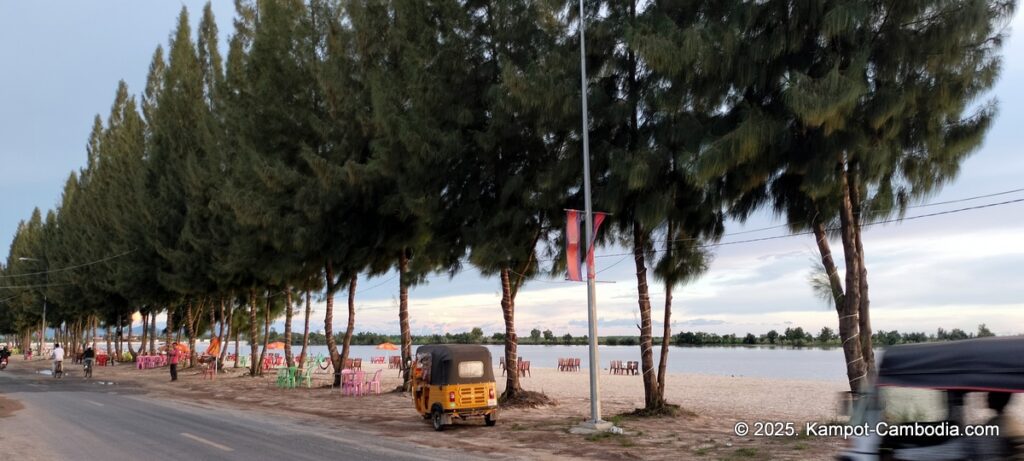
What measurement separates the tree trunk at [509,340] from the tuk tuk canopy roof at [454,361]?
421cm

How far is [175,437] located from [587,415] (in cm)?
986

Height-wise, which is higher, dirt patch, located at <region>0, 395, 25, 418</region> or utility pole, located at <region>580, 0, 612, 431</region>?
utility pole, located at <region>580, 0, 612, 431</region>

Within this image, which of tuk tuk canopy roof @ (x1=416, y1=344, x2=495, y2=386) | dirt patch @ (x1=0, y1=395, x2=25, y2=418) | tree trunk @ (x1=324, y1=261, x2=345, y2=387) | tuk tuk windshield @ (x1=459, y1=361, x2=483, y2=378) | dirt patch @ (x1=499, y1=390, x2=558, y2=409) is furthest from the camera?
tree trunk @ (x1=324, y1=261, x2=345, y2=387)

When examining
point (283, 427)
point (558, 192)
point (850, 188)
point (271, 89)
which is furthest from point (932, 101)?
point (271, 89)

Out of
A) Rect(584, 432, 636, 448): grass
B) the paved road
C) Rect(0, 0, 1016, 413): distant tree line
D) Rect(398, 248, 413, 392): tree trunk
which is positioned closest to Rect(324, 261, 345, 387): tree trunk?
Rect(0, 0, 1016, 413): distant tree line

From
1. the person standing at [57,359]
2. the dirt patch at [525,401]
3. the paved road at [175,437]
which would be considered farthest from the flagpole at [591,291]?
the person standing at [57,359]

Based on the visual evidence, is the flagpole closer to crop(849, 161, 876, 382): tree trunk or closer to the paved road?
the paved road

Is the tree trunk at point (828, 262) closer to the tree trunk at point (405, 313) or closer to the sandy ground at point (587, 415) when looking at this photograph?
the sandy ground at point (587, 415)

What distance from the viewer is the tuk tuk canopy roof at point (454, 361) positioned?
17.1 m

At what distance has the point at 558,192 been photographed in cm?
1877

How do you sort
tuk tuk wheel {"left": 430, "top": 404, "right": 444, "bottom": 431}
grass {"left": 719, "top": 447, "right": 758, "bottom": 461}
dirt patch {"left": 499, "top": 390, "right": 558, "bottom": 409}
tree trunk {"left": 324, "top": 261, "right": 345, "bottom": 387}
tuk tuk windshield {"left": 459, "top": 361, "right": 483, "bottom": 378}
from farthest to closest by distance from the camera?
tree trunk {"left": 324, "top": 261, "right": 345, "bottom": 387}, dirt patch {"left": 499, "top": 390, "right": 558, "bottom": 409}, tuk tuk windshield {"left": 459, "top": 361, "right": 483, "bottom": 378}, tuk tuk wheel {"left": 430, "top": 404, "right": 444, "bottom": 431}, grass {"left": 719, "top": 447, "right": 758, "bottom": 461}

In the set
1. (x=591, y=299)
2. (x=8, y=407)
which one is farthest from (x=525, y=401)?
(x=8, y=407)

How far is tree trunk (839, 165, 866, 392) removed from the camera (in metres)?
14.1

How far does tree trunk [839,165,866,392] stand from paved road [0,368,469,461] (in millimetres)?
7550
